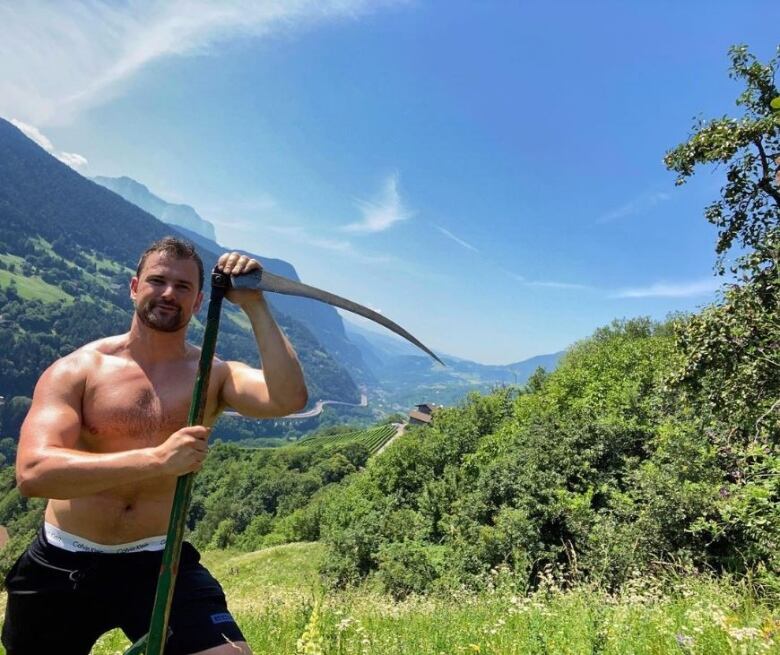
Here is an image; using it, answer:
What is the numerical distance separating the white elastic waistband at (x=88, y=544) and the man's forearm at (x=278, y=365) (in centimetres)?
119

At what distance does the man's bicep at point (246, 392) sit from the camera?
2.60 m

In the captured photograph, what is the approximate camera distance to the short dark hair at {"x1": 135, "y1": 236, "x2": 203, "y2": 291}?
106 inches

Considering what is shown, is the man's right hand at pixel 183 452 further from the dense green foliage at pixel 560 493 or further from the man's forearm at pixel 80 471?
the dense green foliage at pixel 560 493

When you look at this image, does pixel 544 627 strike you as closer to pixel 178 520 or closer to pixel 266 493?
pixel 178 520

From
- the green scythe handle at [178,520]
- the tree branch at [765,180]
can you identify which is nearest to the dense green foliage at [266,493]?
the tree branch at [765,180]

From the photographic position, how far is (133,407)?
2744 mm

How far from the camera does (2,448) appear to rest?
123 metres

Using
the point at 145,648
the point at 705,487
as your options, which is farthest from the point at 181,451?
the point at 705,487

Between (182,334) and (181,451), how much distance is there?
121cm

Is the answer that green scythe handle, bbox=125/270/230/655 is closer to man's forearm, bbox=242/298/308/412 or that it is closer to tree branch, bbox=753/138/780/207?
man's forearm, bbox=242/298/308/412

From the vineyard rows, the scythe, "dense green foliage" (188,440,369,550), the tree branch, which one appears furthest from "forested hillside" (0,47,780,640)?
the vineyard rows

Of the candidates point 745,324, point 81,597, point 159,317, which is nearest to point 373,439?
point 745,324

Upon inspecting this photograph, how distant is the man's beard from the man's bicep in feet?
1.29

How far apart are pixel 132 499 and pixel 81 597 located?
588 mm
